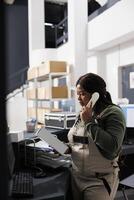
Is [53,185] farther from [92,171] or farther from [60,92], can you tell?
[60,92]

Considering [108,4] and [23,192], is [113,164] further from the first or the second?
[108,4]

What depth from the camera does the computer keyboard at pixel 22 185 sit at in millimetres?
1247

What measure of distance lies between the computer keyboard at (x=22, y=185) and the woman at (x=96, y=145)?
0.28 m

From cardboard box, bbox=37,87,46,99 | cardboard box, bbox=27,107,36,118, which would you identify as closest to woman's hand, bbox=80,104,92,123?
cardboard box, bbox=37,87,46,99

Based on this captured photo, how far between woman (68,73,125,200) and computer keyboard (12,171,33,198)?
278 mm

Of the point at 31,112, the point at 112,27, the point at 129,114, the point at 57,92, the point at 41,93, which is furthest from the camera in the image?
the point at 31,112

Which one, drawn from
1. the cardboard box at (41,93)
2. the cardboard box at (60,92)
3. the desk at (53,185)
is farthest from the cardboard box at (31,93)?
the desk at (53,185)

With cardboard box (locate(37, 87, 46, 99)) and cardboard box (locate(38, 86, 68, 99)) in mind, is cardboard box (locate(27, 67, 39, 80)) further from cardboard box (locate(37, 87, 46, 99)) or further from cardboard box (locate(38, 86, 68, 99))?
cardboard box (locate(38, 86, 68, 99))

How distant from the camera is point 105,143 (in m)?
1.32

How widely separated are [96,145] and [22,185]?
427mm

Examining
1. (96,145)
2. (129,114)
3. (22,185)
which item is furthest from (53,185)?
(129,114)

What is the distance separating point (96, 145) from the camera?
54.4 inches

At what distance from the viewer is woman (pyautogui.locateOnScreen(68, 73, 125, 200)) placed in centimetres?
135

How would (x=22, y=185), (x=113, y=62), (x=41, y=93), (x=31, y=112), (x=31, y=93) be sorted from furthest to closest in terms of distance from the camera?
1. (x=31, y=93)
2. (x=31, y=112)
3. (x=41, y=93)
4. (x=113, y=62)
5. (x=22, y=185)
